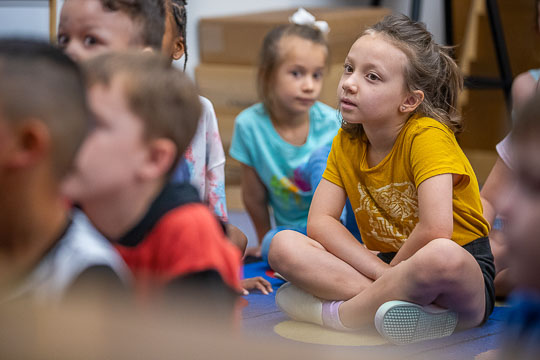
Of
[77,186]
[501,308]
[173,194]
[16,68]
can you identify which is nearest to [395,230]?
[501,308]

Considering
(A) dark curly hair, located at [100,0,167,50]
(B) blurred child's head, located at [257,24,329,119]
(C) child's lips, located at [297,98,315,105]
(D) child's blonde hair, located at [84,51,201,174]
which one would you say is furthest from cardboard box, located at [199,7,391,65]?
(D) child's blonde hair, located at [84,51,201,174]

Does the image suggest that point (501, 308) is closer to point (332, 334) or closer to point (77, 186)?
point (332, 334)

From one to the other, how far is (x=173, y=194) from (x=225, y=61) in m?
1.77

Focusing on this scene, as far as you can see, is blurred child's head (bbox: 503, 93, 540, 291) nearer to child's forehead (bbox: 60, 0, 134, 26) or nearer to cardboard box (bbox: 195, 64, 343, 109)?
child's forehead (bbox: 60, 0, 134, 26)

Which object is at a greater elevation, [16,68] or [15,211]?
[16,68]

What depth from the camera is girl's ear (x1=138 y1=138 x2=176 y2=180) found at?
671 mm

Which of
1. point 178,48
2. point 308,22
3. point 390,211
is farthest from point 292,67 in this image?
point 390,211

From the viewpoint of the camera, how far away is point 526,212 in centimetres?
50

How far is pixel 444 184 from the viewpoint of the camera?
112cm

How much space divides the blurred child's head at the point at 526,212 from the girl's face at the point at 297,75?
1.33 meters

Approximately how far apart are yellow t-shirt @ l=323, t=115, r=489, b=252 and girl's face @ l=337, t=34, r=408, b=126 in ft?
0.15

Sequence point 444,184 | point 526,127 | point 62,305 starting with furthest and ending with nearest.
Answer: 1. point 444,184
2. point 526,127
3. point 62,305

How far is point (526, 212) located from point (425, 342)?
64cm

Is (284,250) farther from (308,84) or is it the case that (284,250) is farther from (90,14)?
(308,84)
